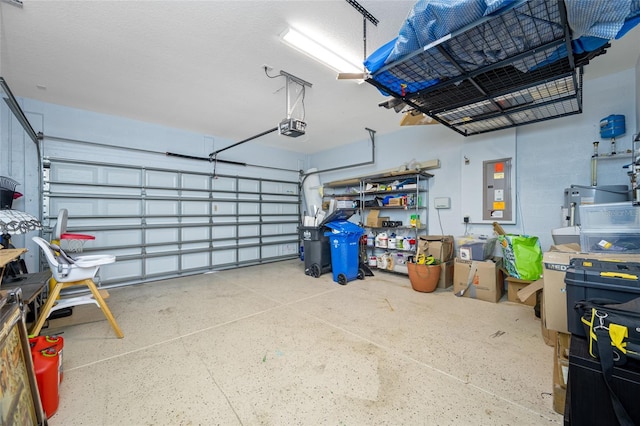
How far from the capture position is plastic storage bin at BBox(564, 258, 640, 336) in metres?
1.28

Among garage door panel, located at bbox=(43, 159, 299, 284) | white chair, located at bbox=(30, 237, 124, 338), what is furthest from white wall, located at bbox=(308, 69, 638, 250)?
white chair, located at bbox=(30, 237, 124, 338)

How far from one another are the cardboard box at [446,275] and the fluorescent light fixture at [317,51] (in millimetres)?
3199

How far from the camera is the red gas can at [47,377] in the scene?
4.83 feet

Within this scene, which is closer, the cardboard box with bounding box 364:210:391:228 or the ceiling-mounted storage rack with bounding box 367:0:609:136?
the ceiling-mounted storage rack with bounding box 367:0:609:136

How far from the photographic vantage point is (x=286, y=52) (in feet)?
8.73

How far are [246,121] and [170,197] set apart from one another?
2.15 metres

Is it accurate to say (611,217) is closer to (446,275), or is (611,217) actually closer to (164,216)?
(446,275)

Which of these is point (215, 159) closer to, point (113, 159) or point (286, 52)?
point (113, 159)

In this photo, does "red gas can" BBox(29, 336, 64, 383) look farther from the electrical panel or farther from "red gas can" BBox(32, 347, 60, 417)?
the electrical panel

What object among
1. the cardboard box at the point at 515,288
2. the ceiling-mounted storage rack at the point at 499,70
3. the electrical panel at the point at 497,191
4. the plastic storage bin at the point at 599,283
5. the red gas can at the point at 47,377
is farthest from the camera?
the electrical panel at the point at 497,191

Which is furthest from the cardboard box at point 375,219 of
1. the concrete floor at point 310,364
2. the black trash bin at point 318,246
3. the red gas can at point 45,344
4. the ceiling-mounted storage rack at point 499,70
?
the red gas can at point 45,344

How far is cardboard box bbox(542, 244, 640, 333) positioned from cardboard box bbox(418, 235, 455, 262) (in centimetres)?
205

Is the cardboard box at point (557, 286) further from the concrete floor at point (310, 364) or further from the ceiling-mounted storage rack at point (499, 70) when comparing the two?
the ceiling-mounted storage rack at point (499, 70)

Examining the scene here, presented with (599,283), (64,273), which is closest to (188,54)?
(64,273)
